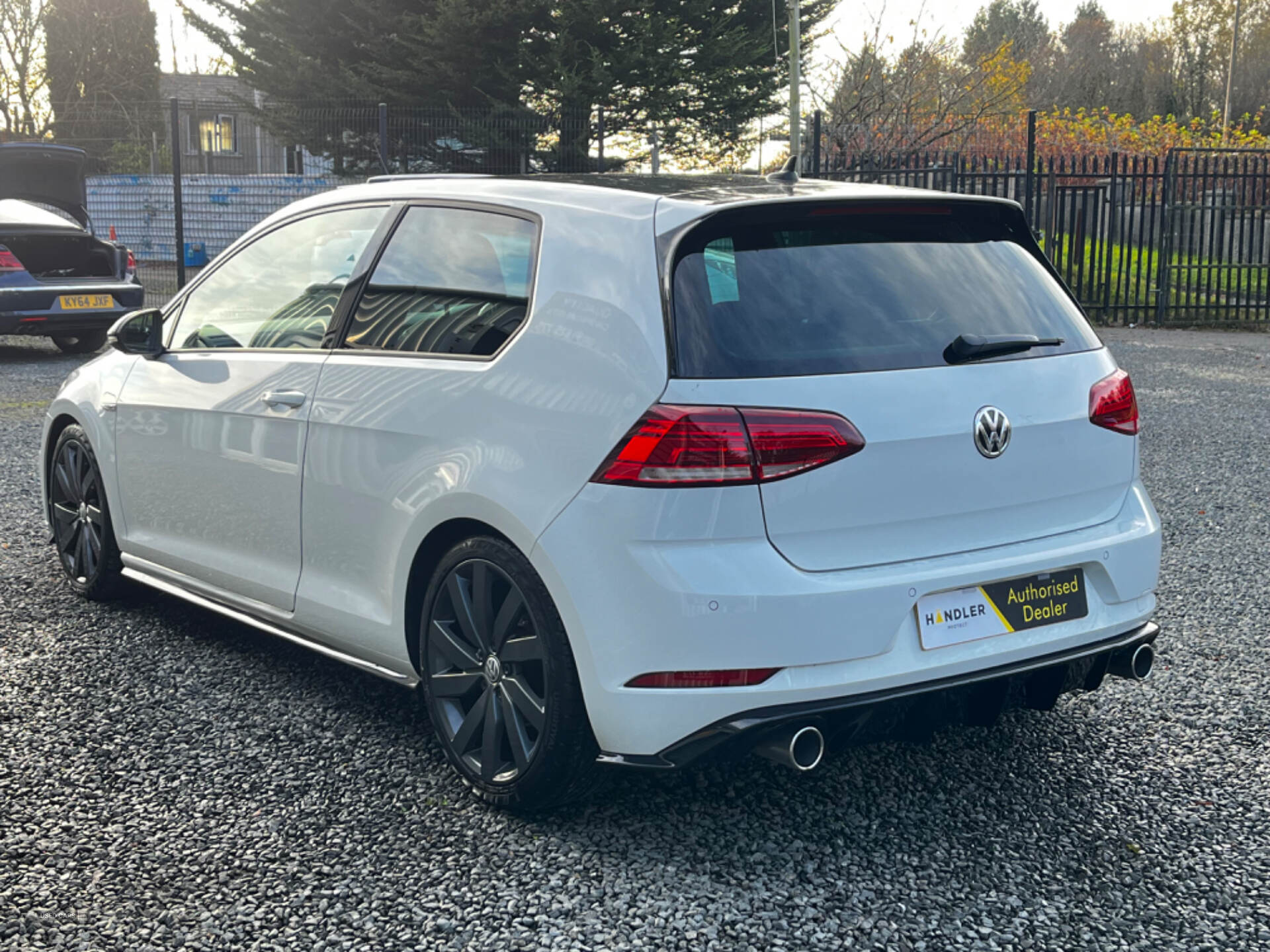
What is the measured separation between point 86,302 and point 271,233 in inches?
388

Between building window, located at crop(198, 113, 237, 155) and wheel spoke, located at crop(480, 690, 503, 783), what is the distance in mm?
19851

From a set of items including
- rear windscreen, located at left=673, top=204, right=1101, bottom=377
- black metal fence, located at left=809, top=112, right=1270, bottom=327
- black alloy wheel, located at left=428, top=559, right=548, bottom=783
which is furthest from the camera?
black metal fence, located at left=809, top=112, right=1270, bottom=327

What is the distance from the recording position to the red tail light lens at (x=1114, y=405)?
3541 mm

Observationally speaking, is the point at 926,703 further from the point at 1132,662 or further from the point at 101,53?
the point at 101,53

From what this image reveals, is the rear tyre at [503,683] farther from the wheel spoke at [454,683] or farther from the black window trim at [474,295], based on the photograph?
the black window trim at [474,295]

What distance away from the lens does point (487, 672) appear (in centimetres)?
352

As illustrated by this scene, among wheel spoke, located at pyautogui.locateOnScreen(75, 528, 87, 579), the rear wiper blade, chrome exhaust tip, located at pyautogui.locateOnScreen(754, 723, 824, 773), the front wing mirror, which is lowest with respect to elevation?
wheel spoke, located at pyautogui.locateOnScreen(75, 528, 87, 579)

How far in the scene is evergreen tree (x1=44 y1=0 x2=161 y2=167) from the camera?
135 feet

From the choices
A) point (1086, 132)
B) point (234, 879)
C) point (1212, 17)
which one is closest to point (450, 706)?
point (234, 879)

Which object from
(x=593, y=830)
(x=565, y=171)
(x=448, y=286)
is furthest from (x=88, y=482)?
(x=565, y=171)

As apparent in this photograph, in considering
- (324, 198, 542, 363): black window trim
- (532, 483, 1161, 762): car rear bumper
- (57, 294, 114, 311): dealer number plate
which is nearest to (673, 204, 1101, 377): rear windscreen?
(532, 483, 1161, 762): car rear bumper

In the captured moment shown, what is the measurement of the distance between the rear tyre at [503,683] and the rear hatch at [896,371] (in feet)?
2.13

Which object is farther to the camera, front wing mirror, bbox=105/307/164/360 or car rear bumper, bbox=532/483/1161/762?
front wing mirror, bbox=105/307/164/360

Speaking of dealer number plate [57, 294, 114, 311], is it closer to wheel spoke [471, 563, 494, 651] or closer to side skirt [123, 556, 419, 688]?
side skirt [123, 556, 419, 688]
